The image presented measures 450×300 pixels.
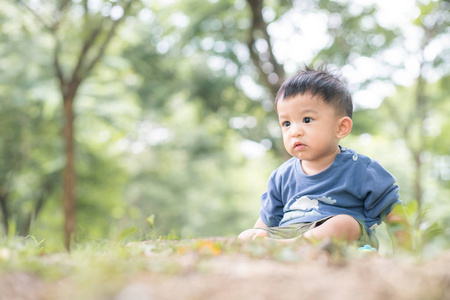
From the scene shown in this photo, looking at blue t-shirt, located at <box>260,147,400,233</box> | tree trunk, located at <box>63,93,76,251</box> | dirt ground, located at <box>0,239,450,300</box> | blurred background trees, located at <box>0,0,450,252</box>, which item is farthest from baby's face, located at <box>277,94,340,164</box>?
tree trunk, located at <box>63,93,76,251</box>

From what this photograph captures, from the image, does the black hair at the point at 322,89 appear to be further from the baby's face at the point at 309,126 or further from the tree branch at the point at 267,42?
the tree branch at the point at 267,42

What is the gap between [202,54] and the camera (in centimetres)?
1360

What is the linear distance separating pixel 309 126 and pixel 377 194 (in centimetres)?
55

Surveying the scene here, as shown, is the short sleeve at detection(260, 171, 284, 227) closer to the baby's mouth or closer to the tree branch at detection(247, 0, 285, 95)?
the baby's mouth

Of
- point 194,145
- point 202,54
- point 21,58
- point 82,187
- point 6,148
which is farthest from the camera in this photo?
point 194,145

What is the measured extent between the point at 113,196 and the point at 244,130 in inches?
256

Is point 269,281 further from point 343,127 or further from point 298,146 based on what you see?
point 343,127

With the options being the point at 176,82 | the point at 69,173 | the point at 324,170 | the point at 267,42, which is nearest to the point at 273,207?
the point at 324,170

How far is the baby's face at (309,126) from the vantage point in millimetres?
2889

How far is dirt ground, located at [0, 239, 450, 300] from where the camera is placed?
113 centimetres

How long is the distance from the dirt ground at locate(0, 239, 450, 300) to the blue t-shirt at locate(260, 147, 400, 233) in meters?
1.29

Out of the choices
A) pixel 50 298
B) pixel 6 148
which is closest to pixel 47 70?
pixel 6 148

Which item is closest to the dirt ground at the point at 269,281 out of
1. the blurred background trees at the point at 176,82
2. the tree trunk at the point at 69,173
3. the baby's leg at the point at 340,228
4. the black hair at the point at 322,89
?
the baby's leg at the point at 340,228

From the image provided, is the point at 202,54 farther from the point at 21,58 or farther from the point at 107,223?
the point at 107,223
